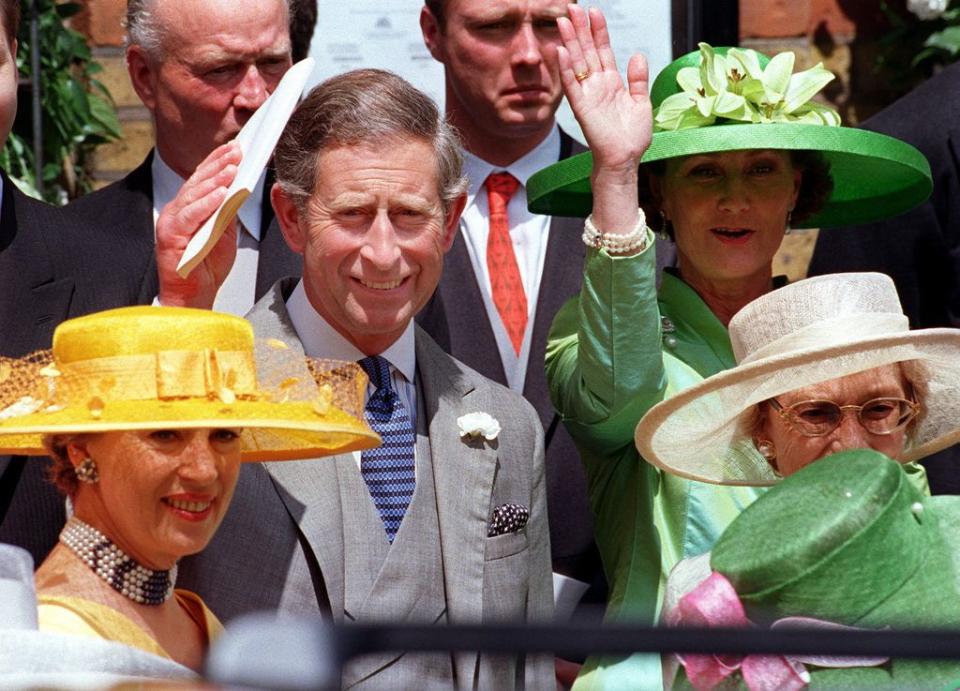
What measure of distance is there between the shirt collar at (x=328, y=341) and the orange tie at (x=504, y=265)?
0.66m

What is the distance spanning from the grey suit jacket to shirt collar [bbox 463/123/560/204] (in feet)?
2.67

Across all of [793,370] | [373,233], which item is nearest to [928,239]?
Answer: [793,370]

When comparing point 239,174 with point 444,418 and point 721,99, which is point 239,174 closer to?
point 444,418

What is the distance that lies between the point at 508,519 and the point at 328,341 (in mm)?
454

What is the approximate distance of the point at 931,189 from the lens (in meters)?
3.52

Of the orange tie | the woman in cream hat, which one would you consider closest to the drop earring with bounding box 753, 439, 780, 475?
the woman in cream hat

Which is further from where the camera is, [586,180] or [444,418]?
[586,180]

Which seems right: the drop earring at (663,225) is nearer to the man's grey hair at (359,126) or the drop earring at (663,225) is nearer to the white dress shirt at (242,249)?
the man's grey hair at (359,126)

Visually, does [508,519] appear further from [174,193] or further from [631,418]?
[174,193]

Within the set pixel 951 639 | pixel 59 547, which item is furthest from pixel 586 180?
pixel 951 639

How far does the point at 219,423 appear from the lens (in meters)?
2.23

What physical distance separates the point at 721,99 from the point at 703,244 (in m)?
0.29

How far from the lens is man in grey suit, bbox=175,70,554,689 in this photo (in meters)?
2.75

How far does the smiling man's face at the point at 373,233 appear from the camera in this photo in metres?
2.89
